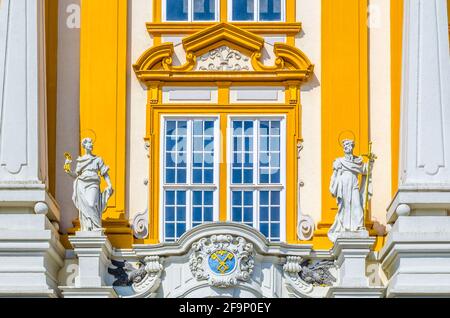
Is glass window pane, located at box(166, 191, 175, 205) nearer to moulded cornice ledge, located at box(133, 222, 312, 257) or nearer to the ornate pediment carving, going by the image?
moulded cornice ledge, located at box(133, 222, 312, 257)

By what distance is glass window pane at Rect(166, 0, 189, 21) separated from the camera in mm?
38031

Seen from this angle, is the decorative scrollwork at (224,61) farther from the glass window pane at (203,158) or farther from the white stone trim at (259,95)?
the glass window pane at (203,158)

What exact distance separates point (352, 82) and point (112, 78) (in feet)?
11.7

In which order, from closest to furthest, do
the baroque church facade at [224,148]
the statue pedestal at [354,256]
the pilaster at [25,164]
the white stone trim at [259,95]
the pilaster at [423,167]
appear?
the pilaster at [423,167] < the pilaster at [25,164] < the statue pedestal at [354,256] < the baroque church facade at [224,148] < the white stone trim at [259,95]

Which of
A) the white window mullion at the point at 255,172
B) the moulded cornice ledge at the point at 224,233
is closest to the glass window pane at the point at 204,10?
the white window mullion at the point at 255,172

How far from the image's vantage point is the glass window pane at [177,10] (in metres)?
38.0

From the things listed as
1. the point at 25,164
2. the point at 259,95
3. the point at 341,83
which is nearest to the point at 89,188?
the point at 25,164

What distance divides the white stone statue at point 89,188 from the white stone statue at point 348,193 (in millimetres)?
3260

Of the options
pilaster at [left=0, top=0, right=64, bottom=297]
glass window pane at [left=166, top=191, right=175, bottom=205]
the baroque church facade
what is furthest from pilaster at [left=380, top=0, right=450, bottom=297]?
pilaster at [left=0, top=0, right=64, bottom=297]

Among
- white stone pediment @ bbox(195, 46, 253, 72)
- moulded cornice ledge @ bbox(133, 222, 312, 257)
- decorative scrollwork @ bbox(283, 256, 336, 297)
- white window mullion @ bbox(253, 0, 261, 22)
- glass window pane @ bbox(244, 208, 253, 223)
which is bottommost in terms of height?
decorative scrollwork @ bbox(283, 256, 336, 297)

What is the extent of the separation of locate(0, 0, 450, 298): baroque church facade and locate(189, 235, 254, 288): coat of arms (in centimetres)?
2

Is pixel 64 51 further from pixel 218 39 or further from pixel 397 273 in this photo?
pixel 397 273

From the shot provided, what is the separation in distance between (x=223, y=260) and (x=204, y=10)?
14.0 ft

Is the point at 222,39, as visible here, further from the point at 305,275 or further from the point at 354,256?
the point at 354,256
